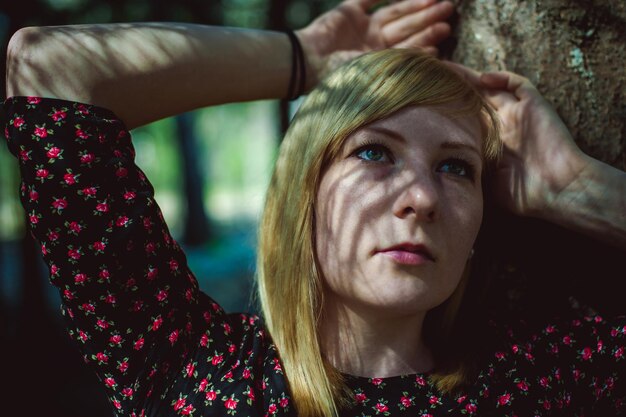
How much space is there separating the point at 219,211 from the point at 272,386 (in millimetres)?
37240

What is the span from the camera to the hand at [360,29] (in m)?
2.27

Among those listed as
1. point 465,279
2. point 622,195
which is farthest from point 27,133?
point 622,195

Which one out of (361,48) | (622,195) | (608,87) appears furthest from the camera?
(361,48)

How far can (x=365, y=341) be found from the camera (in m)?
1.85

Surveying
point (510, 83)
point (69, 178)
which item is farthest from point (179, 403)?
point (510, 83)

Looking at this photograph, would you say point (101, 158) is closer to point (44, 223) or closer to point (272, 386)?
point (44, 223)

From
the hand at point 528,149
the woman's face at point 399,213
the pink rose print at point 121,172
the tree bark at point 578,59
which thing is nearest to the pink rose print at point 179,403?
the woman's face at point 399,213

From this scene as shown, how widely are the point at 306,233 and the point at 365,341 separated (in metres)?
0.40

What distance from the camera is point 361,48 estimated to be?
8.02 ft

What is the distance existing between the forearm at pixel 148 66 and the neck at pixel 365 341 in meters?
0.82

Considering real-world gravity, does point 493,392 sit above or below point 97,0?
below

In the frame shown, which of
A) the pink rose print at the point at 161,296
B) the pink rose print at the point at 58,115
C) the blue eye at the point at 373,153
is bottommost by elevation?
the pink rose print at the point at 161,296

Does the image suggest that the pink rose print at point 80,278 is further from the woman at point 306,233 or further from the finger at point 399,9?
the finger at point 399,9

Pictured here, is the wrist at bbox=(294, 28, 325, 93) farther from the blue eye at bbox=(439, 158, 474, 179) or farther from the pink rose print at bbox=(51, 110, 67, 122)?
the pink rose print at bbox=(51, 110, 67, 122)
